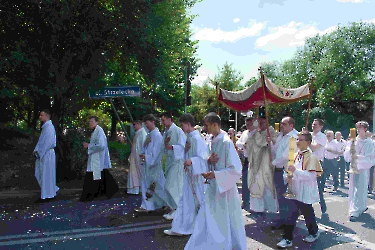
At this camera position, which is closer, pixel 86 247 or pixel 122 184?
pixel 86 247

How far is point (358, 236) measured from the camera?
5.77 m

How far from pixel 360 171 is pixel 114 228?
4.86 metres

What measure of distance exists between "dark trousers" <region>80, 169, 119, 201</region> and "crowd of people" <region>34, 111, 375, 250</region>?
0.02 meters

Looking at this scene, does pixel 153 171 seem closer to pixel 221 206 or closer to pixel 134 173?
pixel 134 173

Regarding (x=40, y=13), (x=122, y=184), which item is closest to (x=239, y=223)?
(x=122, y=184)

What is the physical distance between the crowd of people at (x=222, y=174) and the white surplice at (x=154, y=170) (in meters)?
0.02

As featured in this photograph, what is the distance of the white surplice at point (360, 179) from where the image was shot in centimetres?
703

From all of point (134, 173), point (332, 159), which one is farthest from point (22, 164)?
point (332, 159)

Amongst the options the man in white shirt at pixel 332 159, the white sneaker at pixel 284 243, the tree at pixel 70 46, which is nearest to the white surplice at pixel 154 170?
the white sneaker at pixel 284 243

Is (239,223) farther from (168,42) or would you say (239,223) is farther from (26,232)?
(168,42)

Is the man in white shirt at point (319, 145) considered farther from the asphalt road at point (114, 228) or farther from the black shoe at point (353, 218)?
the black shoe at point (353, 218)

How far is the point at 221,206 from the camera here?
450 centimetres

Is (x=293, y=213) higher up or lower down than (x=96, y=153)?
lower down

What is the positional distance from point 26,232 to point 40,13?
564 cm
